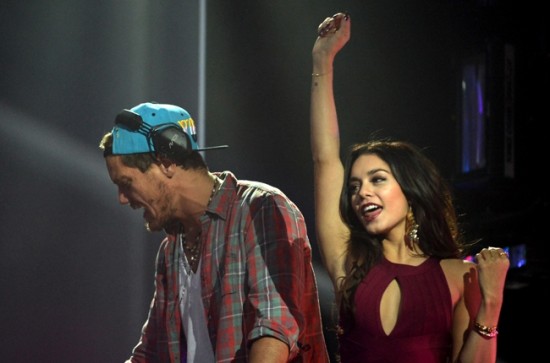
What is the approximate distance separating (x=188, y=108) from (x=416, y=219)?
2.13 m

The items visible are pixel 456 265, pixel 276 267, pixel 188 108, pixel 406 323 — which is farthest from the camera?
pixel 188 108

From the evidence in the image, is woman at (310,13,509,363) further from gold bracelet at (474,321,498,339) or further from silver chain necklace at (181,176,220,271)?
silver chain necklace at (181,176,220,271)

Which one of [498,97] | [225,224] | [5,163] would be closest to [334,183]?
[225,224]

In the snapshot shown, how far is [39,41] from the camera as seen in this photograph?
4.27 m

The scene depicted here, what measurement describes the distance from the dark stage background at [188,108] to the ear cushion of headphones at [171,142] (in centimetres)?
177

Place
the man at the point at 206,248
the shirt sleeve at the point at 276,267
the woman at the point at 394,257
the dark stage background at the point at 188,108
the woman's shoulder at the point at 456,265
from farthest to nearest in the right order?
the dark stage background at the point at 188,108 < the woman's shoulder at the point at 456,265 < the woman at the point at 394,257 < the man at the point at 206,248 < the shirt sleeve at the point at 276,267

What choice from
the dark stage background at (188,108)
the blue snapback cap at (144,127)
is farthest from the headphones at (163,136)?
the dark stage background at (188,108)

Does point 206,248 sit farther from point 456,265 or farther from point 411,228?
point 456,265

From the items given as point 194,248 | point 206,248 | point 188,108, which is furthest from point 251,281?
point 188,108

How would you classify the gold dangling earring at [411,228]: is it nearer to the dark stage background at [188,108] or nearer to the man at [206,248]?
the man at [206,248]

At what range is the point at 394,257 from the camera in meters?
2.54

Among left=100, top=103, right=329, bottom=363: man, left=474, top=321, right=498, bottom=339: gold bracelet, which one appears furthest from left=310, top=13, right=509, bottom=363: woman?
left=100, top=103, right=329, bottom=363: man

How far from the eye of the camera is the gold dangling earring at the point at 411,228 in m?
2.53

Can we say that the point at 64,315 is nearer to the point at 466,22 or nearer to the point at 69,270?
the point at 69,270
